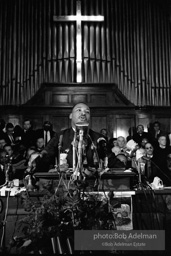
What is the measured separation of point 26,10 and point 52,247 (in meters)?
8.07

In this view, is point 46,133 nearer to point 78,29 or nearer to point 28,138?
point 28,138

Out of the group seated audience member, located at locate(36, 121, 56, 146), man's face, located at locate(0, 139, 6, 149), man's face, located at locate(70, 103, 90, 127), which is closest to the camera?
man's face, located at locate(70, 103, 90, 127)

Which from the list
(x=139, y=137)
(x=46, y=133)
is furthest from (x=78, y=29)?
(x=139, y=137)

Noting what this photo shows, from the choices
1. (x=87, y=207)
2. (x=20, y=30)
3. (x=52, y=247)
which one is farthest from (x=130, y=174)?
(x=20, y=30)

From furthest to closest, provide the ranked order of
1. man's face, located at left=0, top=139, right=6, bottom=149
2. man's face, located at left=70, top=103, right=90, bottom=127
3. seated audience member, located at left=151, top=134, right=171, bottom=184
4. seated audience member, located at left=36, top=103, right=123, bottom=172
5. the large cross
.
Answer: the large cross, man's face, located at left=0, top=139, right=6, bottom=149, seated audience member, located at left=151, top=134, right=171, bottom=184, man's face, located at left=70, top=103, right=90, bottom=127, seated audience member, located at left=36, top=103, right=123, bottom=172

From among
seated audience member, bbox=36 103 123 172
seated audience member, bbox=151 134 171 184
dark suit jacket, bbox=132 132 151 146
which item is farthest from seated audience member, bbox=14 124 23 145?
seated audience member, bbox=36 103 123 172

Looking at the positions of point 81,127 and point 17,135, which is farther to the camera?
point 17,135

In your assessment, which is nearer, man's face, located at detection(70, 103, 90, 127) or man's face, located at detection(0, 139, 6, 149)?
man's face, located at detection(70, 103, 90, 127)

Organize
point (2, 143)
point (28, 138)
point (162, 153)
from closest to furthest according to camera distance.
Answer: point (162, 153) < point (2, 143) < point (28, 138)

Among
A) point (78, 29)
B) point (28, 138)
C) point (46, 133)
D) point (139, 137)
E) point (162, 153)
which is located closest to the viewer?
point (162, 153)

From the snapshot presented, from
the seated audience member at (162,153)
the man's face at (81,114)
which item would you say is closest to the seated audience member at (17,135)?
the seated audience member at (162,153)

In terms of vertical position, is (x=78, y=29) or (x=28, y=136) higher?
(x=78, y=29)

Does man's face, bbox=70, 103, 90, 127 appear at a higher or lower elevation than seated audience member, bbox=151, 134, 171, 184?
higher

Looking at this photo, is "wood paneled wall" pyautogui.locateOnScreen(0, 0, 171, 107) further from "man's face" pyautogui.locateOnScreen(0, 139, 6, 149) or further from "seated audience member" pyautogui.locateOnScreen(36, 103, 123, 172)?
"seated audience member" pyautogui.locateOnScreen(36, 103, 123, 172)
